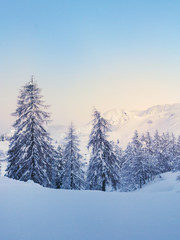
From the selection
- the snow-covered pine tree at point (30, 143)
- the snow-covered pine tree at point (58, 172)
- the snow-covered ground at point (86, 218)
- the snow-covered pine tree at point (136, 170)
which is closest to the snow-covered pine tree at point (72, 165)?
the snow-covered pine tree at point (58, 172)

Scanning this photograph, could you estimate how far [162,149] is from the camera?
139 feet

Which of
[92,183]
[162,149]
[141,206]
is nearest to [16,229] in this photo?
[141,206]

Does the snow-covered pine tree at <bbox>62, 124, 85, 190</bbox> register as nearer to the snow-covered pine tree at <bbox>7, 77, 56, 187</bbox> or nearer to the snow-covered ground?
the snow-covered pine tree at <bbox>7, 77, 56, 187</bbox>

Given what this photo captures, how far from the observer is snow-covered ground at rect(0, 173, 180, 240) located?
125 inches

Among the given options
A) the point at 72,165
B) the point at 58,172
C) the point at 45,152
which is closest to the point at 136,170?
the point at 72,165

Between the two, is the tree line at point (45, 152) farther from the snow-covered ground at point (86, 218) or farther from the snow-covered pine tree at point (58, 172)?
the snow-covered ground at point (86, 218)

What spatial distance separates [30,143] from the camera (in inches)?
593

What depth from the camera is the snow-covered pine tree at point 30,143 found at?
1463cm

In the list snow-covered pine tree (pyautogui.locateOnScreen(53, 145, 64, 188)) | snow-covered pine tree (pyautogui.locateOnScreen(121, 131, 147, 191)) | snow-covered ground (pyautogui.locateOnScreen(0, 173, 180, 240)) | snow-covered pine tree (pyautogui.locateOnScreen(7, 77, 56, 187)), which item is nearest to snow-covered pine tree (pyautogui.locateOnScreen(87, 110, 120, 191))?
snow-covered pine tree (pyautogui.locateOnScreen(7, 77, 56, 187))

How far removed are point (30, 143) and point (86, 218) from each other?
488 inches

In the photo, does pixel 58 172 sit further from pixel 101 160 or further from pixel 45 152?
pixel 45 152

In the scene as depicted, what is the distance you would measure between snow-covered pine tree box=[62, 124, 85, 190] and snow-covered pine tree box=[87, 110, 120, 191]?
3.98 meters

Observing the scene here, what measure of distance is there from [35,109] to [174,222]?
48.5 ft

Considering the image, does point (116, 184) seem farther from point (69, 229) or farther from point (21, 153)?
point (69, 229)
